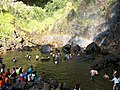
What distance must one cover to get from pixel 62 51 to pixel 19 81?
34.3m

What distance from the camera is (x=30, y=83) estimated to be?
129ft

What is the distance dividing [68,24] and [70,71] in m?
34.7

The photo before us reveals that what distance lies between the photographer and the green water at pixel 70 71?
144 ft

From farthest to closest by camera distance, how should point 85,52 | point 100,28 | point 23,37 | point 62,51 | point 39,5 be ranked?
point 39,5 → point 23,37 → point 100,28 → point 62,51 → point 85,52

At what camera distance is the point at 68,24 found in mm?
86000

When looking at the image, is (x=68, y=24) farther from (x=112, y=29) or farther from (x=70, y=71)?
(x=70, y=71)

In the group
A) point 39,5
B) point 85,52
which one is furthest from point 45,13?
point 85,52

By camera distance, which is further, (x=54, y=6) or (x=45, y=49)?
(x=54, y=6)

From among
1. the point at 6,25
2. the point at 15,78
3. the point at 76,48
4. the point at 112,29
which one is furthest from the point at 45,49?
the point at 15,78

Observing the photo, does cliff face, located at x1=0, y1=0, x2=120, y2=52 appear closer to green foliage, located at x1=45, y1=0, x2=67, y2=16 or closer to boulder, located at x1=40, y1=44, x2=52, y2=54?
green foliage, located at x1=45, y1=0, x2=67, y2=16

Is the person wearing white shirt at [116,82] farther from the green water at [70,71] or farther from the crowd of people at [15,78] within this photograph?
the crowd of people at [15,78]

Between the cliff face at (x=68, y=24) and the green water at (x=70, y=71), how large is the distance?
52.0 feet

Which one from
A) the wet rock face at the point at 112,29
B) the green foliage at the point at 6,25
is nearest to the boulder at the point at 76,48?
the wet rock face at the point at 112,29

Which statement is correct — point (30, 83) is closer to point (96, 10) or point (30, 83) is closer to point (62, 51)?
point (62, 51)
